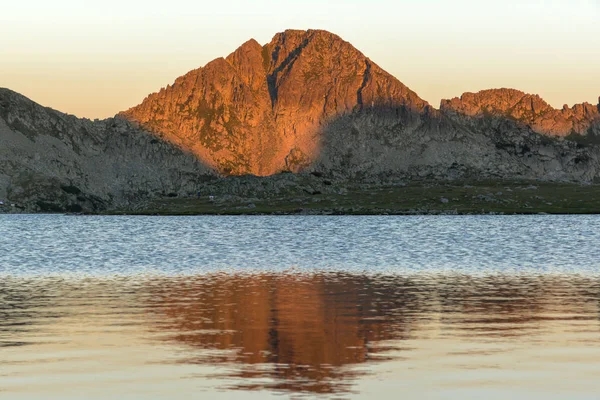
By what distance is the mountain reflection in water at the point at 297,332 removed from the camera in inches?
1123

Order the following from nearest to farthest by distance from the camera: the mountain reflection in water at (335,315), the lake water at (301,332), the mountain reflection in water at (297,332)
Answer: the lake water at (301,332) < the mountain reflection in water at (297,332) < the mountain reflection in water at (335,315)

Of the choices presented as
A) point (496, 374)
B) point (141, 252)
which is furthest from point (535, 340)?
point (141, 252)

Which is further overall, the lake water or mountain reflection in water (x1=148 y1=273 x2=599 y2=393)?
mountain reflection in water (x1=148 y1=273 x2=599 y2=393)

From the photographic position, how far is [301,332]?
38.9 m

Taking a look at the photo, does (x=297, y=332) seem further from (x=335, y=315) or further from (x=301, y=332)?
(x=335, y=315)

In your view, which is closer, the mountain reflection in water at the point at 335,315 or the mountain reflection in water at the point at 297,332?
the mountain reflection in water at the point at 297,332

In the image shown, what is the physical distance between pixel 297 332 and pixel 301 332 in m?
0.19

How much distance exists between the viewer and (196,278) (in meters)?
72.1

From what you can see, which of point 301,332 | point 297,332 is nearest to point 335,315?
point 301,332

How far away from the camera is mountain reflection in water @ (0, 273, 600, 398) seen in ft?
93.6

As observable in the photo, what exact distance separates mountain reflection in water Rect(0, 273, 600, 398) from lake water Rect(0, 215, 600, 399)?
90 mm

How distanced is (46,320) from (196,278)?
94.0ft

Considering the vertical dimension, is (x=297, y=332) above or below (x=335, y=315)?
above

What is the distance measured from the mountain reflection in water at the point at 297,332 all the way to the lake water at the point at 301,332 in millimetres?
90
